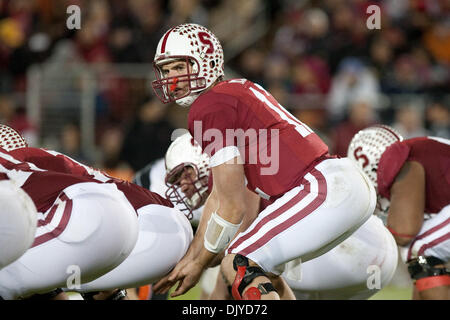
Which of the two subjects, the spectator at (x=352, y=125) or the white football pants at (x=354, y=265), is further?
the spectator at (x=352, y=125)

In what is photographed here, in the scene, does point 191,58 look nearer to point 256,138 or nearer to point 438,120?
point 256,138

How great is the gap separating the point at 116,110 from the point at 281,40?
2978 millimetres

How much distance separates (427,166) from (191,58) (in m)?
1.43

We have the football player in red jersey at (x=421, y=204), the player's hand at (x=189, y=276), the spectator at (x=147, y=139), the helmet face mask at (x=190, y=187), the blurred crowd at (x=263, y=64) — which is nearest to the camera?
the player's hand at (x=189, y=276)

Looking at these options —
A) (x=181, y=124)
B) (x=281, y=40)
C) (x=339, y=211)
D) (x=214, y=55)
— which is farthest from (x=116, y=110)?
(x=339, y=211)

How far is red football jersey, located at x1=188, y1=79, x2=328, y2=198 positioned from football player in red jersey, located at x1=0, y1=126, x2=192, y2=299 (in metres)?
0.47

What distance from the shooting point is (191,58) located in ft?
Result: 12.4

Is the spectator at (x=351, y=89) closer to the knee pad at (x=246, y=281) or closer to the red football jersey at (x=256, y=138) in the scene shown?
the red football jersey at (x=256, y=138)

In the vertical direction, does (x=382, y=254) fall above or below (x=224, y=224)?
below

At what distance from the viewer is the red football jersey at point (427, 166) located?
13.9ft

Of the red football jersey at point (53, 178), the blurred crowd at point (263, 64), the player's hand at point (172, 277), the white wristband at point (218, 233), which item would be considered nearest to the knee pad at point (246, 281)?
the white wristband at point (218, 233)

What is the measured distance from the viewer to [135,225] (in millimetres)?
3432

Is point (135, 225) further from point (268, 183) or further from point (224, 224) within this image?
point (268, 183)
